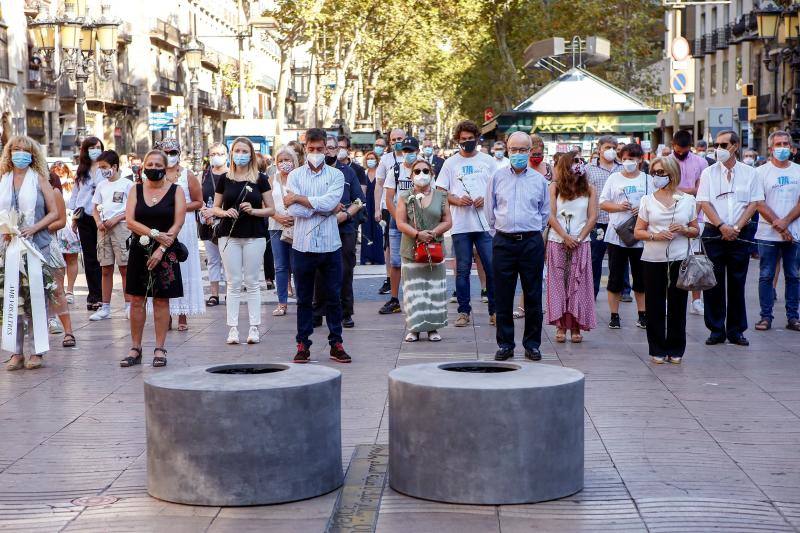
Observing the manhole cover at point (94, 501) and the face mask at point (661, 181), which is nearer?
the manhole cover at point (94, 501)

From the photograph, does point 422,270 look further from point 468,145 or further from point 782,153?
point 782,153

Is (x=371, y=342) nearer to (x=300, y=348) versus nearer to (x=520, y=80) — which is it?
(x=300, y=348)

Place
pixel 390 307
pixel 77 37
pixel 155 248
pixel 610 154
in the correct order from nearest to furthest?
1. pixel 155 248
2. pixel 610 154
3. pixel 390 307
4. pixel 77 37

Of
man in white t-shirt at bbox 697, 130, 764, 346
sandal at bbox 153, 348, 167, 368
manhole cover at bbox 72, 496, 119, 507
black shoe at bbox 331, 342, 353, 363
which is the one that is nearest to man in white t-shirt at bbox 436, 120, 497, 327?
man in white t-shirt at bbox 697, 130, 764, 346

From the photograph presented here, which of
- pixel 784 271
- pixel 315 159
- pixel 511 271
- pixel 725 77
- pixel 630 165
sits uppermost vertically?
pixel 725 77

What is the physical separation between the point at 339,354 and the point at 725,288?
3601 millimetres

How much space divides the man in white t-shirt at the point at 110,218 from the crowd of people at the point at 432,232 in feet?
0.07

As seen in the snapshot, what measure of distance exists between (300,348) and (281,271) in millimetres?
3404

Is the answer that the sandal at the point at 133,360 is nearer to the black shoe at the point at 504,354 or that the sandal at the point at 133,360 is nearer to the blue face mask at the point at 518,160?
the black shoe at the point at 504,354

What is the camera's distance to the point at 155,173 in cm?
991

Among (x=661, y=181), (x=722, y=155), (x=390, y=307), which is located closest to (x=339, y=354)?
(x=661, y=181)

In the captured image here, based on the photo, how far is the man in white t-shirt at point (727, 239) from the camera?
36.5ft

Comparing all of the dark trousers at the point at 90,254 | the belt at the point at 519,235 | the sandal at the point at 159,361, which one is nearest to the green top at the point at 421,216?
the belt at the point at 519,235

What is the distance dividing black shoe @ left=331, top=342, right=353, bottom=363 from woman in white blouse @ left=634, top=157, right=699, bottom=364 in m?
2.38
